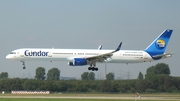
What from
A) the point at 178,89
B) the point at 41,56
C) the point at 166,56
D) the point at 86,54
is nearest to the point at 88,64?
the point at 86,54

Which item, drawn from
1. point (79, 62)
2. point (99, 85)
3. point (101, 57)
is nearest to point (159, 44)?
point (101, 57)

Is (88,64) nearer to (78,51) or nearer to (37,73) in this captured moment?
(78,51)

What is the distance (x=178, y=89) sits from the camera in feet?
441

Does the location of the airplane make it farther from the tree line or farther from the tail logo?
the tree line

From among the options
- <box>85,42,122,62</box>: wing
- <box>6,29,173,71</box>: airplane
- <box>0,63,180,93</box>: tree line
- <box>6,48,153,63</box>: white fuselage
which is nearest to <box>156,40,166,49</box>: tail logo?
<box>6,29,173,71</box>: airplane

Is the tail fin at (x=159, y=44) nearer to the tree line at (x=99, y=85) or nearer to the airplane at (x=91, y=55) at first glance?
the airplane at (x=91, y=55)

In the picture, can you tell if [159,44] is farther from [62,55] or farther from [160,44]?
[62,55]

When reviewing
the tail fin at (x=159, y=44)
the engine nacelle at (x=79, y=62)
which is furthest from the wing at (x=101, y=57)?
the tail fin at (x=159, y=44)

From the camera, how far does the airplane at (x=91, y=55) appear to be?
92.8m

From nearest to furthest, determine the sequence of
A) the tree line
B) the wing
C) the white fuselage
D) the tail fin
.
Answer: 1. the white fuselage
2. the wing
3. the tail fin
4. the tree line

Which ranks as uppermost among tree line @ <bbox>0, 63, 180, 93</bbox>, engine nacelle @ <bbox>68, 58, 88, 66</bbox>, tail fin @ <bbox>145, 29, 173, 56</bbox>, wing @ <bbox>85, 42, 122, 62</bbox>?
tail fin @ <bbox>145, 29, 173, 56</bbox>

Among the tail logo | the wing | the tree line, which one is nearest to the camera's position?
the wing

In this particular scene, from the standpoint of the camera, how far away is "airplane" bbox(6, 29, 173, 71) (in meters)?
92.8

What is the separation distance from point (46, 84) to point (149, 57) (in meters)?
39.3
